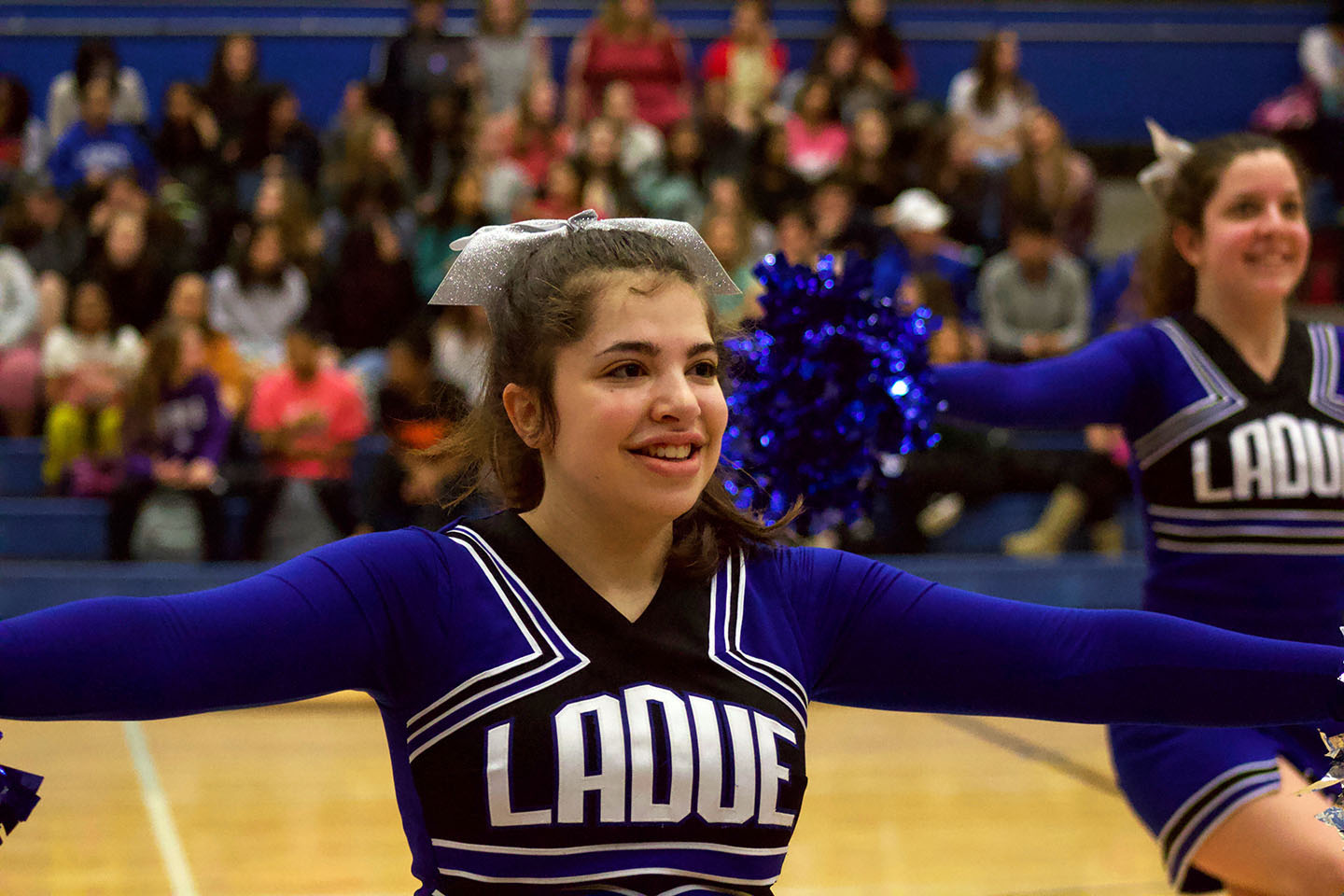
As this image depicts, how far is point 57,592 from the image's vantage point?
19.5 feet

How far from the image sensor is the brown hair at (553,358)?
159 centimetres

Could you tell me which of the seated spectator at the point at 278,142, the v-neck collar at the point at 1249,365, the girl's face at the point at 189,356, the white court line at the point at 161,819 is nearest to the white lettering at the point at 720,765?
the v-neck collar at the point at 1249,365

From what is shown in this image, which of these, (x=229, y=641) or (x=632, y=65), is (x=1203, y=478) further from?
(x=632, y=65)

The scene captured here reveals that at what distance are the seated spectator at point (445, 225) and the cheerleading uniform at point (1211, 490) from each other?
4.90 meters

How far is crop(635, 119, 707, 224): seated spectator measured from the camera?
24.1 feet

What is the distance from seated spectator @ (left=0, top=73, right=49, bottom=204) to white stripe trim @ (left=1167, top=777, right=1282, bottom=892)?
717 centimetres

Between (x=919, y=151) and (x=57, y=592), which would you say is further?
(x=919, y=151)

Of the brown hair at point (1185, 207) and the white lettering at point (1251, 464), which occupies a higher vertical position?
the brown hair at point (1185, 207)

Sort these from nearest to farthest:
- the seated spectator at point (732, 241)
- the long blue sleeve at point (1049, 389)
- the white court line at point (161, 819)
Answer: the long blue sleeve at point (1049, 389) < the white court line at point (161, 819) < the seated spectator at point (732, 241)

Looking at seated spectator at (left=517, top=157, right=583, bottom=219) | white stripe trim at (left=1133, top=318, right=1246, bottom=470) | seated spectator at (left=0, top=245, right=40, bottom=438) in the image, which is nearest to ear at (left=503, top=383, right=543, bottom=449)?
white stripe trim at (left=1133, top=318, right=1246, bottom=470)

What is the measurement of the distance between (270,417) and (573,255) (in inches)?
191

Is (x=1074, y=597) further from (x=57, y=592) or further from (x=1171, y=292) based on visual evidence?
(x=57, y=592)

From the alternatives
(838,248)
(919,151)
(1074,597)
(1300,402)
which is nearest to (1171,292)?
(1300,402)

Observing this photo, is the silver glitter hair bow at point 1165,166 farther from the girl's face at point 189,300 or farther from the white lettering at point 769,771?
the girl's face at point 189,300
